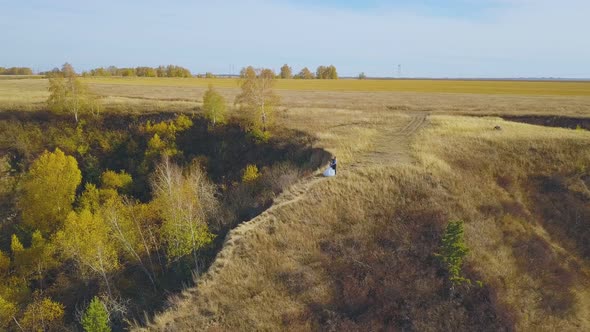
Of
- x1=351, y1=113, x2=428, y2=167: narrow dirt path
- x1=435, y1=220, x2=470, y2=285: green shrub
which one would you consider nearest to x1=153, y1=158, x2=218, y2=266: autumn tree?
x1=351, y1=113, x2=428, y2=167: narrow dirt path

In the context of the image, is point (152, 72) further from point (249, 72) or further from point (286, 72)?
point (249, 72)

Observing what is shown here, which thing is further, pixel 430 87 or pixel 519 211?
pixel 430 87

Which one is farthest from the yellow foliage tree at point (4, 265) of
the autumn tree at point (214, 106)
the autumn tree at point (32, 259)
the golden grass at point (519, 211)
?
the golden grass at point (519, 211)

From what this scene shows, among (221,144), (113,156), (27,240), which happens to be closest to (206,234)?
(27,240)

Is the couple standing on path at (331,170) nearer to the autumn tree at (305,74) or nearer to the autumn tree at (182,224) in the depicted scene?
the autumn tree at (182,224)

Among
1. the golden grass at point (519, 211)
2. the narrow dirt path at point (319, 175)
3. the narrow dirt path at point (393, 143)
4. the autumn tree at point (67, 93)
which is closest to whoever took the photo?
the golden grass at point (519, 211)

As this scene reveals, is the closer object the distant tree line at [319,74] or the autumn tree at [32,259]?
the autumn tree at [32,259]

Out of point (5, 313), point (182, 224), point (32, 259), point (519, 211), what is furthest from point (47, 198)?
point (519, 211)
